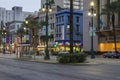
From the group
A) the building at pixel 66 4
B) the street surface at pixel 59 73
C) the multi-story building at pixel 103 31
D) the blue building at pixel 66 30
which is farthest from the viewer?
the building at pixel 66 4

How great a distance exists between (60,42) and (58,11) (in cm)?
1081

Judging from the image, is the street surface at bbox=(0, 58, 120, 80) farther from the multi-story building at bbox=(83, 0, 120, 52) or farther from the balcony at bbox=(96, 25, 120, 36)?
the multi-story building at bbox=(83, 0, 120, 52)

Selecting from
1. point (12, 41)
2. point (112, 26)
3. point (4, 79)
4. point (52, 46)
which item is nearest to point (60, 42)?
point (52, 46)

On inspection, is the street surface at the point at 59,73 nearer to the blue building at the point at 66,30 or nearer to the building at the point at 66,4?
the blue building at the point at 66,30

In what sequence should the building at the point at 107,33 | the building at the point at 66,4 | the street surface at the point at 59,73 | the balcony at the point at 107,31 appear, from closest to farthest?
the street surface at the point at 59,73 → the balcony at the point at 107,31 → the building at the point at 107,33 → the building at the point at 66,4

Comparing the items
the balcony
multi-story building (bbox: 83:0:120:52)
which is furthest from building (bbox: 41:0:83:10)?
the balcony

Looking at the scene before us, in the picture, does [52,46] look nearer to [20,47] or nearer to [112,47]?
[112,47]

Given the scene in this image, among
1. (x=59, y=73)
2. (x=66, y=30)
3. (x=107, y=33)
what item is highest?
(x=66, y=30)

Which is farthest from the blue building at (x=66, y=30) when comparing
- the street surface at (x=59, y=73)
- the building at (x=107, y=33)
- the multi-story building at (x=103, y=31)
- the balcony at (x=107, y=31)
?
the street surface at (x=59, y=73)

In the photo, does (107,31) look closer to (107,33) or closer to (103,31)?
(107,33)

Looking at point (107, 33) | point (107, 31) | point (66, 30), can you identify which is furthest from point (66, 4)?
point (107, 31)

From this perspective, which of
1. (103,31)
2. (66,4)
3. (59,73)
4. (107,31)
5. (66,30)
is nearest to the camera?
(59,73)

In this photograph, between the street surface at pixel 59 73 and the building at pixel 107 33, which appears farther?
the building at pixel 107 33

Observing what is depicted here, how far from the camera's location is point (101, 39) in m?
97.2
